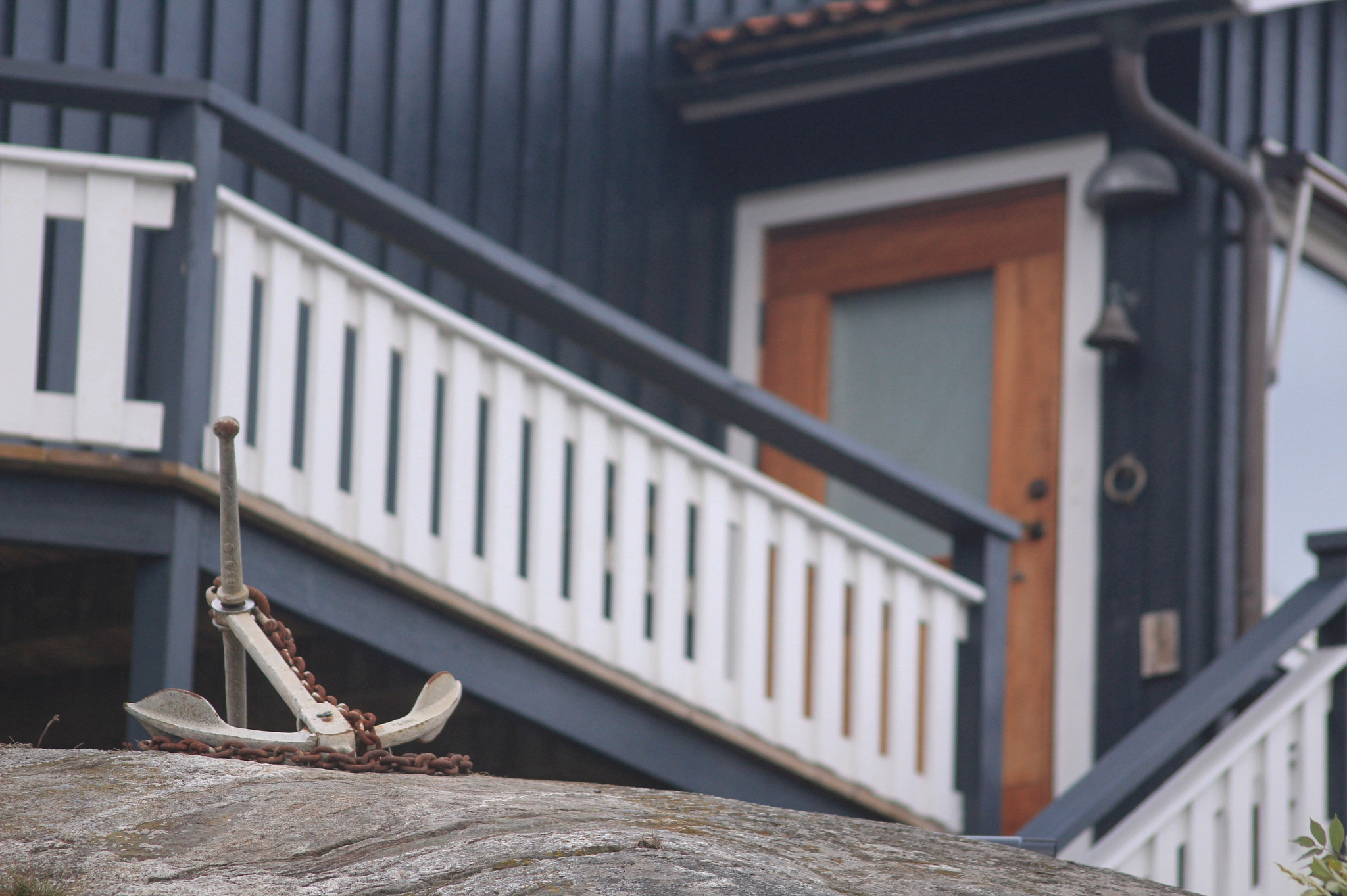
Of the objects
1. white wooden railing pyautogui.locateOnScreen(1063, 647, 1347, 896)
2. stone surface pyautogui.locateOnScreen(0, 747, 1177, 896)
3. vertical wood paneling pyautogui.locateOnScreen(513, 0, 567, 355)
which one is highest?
vertical wood paneling pyautogui.locateOnScreen(513, 0, 567, 355)

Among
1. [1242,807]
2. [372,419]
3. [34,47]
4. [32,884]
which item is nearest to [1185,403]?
[1242,807]

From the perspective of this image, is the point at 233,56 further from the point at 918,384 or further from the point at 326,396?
the point at 918,384

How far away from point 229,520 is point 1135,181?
15.1 feet

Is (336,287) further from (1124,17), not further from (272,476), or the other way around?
(1124,17)

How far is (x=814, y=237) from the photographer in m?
7.77

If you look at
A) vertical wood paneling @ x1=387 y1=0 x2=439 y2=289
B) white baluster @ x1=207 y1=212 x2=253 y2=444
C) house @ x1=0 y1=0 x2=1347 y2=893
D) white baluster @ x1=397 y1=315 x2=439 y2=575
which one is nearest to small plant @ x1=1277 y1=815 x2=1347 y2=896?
house @ x1=0 y1=0 x2=1347 y2=893

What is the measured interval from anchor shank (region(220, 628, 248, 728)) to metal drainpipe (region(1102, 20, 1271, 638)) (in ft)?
13.8

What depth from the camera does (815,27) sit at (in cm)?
735

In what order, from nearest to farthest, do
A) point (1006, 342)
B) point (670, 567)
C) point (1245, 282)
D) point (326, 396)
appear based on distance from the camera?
1. point (326, 396)
2. point (670, 567)
3. point (1245, 282)
4. point (1006, 342)

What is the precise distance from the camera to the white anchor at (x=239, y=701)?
2.91 m

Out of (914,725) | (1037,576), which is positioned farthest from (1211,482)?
(914,725)

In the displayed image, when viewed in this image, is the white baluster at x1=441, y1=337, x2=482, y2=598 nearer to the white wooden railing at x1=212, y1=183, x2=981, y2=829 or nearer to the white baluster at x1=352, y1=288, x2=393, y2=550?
the white wooden railing at x1=212, y1=183, x2=981, y2=829

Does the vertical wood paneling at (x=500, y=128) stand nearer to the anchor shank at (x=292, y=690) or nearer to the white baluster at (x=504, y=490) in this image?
the white baluster at (x=504, y=490)

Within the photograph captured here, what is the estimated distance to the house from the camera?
15.1 feet
